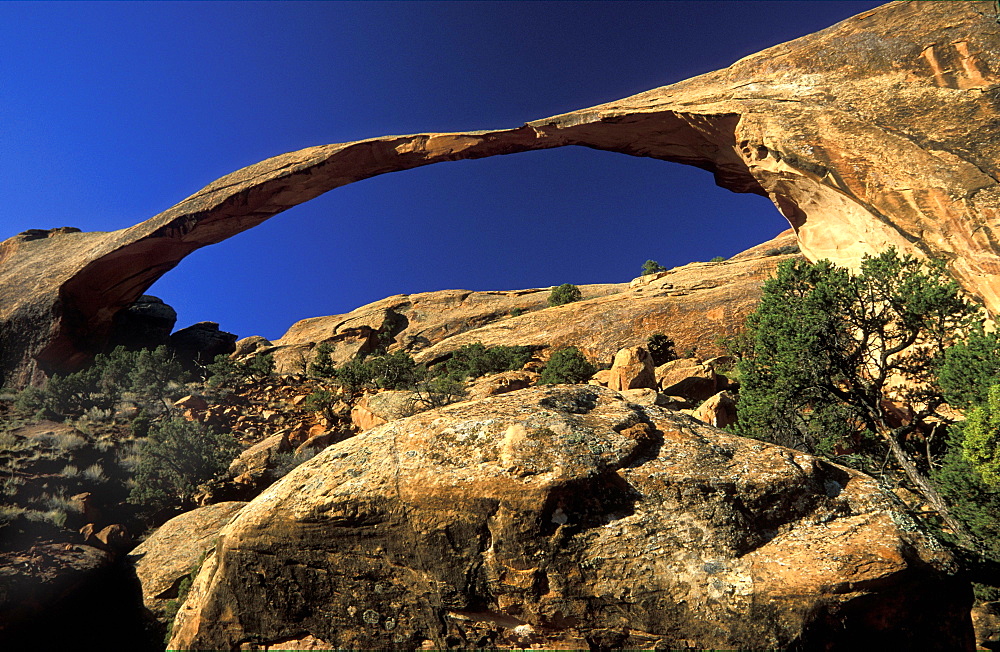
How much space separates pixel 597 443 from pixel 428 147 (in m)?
23.3

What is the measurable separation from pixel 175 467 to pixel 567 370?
15708mm

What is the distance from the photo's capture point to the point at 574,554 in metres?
4.93

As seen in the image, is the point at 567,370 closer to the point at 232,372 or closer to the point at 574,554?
the point at 574,554

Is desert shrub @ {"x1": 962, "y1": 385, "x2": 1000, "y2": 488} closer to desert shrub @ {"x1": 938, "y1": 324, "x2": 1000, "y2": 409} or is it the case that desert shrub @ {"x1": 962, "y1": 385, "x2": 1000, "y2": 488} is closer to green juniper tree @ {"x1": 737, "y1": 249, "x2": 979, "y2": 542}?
desert shrub @ {"x1": 938, "y1": 324, "x2": 1000, "y2": 409}

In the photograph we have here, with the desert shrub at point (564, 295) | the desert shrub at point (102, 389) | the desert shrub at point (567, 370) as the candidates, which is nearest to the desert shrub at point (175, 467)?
the desert shrub at point (102, 389)

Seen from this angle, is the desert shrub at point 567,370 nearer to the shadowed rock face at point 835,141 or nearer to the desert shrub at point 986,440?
the shadowed rock face at point 835,141

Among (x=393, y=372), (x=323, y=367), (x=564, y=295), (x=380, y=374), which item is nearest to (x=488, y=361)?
(x=393, y=372)

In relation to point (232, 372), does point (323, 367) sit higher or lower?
higher

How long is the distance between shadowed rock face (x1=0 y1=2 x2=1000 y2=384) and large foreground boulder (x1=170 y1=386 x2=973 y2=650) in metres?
10.1

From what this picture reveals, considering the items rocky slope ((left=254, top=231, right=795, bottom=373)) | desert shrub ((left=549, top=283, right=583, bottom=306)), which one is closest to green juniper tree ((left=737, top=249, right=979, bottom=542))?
rocky slope ((left=254, top=231, right=795, bottom=373))

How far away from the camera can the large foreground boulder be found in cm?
462

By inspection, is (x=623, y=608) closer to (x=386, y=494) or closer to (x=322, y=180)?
(x=386, y=494)

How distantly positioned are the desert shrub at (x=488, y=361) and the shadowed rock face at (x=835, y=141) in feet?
35.2

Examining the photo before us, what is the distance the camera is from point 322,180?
2731cm
